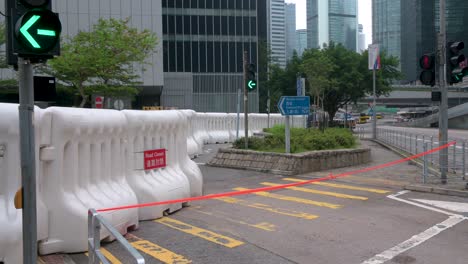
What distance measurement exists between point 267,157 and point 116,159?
8310 millimetres

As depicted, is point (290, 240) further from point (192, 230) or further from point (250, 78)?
point (250, 78)

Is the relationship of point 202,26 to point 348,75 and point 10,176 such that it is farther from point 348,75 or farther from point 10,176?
point 10,176

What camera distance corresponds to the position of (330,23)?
7279 inches

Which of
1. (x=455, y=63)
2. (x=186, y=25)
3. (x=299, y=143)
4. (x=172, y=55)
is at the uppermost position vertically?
(x=186, y=25)

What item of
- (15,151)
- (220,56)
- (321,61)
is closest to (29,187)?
(15,151)

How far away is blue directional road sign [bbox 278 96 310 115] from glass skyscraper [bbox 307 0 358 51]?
16697 cm

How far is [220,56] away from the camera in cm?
6141

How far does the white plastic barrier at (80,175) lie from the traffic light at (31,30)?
1.80m

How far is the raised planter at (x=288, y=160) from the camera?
14.7 meters

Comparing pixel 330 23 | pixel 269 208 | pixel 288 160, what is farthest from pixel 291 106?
pixel 330 23

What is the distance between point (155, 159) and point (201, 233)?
1885 millimetres

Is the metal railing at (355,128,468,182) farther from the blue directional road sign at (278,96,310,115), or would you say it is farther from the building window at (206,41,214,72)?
the building window at (206,41,214,72)

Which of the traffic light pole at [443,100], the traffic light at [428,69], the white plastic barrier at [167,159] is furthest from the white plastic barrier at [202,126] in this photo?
the white plastic barrier at [167,159]

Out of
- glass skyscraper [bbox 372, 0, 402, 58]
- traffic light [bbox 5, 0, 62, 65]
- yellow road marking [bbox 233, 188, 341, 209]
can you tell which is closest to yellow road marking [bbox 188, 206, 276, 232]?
yellow road marking [bbox 233, 188, 341, 209]
